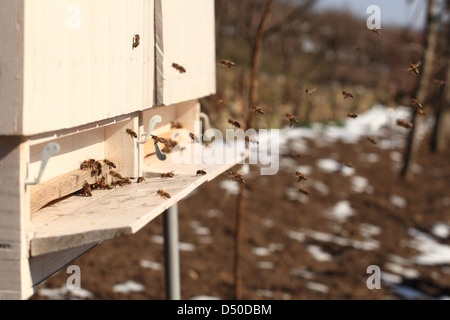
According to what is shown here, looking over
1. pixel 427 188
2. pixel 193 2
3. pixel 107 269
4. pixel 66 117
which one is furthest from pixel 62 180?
pixel 427 188

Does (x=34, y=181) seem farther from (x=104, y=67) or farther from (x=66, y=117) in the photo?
(x=104, y=67)

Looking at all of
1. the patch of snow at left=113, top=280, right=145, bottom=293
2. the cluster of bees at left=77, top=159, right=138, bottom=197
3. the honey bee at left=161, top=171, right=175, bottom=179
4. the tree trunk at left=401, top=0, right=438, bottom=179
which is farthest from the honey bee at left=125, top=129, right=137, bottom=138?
the tree trunk at left=401, top=0, right=438, bottom=179

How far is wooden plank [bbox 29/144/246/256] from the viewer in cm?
203

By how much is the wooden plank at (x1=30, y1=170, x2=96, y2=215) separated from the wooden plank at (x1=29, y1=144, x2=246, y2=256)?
0.05 meters

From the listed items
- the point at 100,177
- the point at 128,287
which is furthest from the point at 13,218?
the point at 128,287

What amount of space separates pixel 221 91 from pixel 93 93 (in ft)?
32.4

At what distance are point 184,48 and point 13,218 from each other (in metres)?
1.95

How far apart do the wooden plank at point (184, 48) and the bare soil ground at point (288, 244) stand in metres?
2.25

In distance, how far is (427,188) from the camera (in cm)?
1070

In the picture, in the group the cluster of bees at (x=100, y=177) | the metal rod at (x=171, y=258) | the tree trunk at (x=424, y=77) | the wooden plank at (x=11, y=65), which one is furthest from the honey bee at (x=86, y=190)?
the tree trunk at (x=424, y=77)

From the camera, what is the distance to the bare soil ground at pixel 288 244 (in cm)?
580

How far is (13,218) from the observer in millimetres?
2053

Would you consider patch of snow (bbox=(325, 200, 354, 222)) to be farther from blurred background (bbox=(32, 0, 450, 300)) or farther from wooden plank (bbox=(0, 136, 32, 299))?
wooden plank (bbox=(0, 136, 32, 299))
